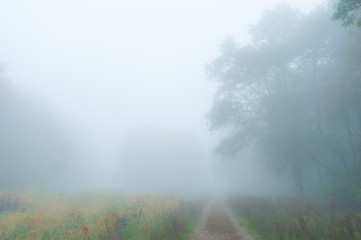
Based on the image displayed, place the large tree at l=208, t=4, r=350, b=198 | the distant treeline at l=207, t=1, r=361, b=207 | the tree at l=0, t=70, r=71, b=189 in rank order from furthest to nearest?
the tree at l=0, t=70, r=71, b=189
the large tree at l=208, t=4, r=350, b=198
the distant treeline at l=207, t=1, r=361, b=207

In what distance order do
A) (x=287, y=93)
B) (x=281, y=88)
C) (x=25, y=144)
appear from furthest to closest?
(x=25, y=144) < (x=281, y=88) < (x=287, y=93)

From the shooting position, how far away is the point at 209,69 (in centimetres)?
1941

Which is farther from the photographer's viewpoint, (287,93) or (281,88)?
(281,88)

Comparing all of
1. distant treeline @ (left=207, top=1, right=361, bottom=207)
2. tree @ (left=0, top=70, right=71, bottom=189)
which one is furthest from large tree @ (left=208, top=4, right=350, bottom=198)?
tree @ (left=0, top=70, right=71, bottom=189)

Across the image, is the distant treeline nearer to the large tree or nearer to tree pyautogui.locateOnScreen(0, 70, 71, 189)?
the large tree

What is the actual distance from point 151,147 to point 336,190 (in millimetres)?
47474

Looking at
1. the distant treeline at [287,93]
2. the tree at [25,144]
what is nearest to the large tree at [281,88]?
the distant treeline at [287,93]

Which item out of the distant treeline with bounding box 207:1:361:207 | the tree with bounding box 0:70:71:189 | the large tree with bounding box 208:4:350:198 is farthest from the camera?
the tree with bounding box 0:70:71:189

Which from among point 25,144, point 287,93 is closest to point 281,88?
point 287,93

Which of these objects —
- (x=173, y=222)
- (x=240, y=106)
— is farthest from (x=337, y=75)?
(x=173, y=222)

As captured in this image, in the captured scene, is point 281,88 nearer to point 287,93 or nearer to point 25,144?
point 287,93

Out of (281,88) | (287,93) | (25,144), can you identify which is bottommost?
(25,144)

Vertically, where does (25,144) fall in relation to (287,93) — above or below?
below

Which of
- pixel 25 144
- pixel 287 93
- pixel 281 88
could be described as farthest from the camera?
pixel 25 144
